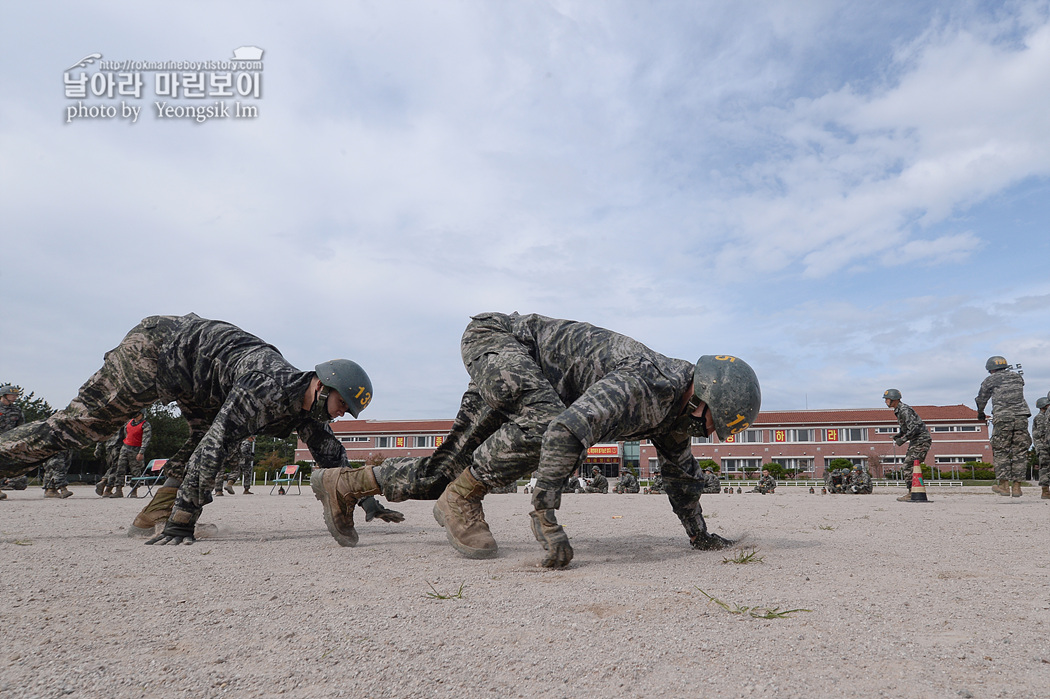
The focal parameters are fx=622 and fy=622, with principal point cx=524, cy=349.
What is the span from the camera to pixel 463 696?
149 cm

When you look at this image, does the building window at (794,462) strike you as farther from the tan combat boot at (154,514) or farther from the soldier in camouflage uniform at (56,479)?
the tan combat boot at (154,514)

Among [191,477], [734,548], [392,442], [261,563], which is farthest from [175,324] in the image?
[392,442]

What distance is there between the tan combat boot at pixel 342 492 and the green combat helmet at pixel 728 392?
2257mm

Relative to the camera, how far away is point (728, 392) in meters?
3.33

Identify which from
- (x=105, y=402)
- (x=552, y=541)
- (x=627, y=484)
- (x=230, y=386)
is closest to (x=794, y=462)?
(x=627, y=484)

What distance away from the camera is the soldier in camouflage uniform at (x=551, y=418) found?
317 centimetres

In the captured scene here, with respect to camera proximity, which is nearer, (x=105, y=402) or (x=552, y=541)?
(x=552, y=541)

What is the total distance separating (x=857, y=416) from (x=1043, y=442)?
41.6 metres

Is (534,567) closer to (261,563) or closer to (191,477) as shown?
(261,563)

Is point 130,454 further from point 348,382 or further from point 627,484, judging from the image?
point 627,484

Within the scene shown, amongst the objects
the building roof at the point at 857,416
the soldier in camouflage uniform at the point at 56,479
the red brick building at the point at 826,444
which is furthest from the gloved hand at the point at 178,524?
the building roof at the point at 857,416

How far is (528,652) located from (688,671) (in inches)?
17.7

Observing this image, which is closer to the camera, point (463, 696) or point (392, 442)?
point (463, 696)

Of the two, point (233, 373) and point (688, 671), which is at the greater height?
point (233, 373)
